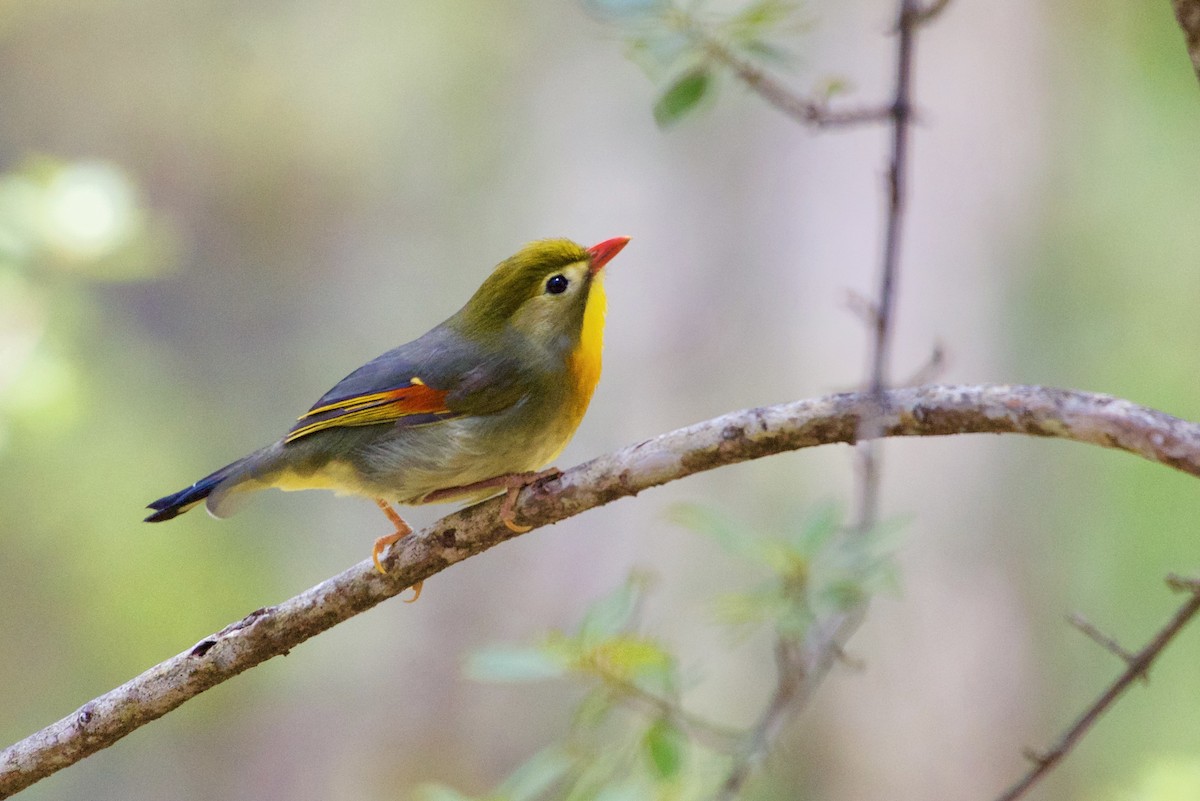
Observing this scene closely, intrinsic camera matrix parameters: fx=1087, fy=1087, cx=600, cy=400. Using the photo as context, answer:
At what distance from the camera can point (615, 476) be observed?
2049 millimetres

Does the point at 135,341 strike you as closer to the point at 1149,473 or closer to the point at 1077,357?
the point at 1077,357

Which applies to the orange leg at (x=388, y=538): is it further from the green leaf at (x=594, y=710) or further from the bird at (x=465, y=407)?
the green leaf at (x=594, y=710)

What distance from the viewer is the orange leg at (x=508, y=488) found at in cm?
228

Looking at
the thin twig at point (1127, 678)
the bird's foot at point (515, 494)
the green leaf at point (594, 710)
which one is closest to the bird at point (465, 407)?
the bird's foot at point (515, 494)

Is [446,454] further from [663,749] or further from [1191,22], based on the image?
[1191,22]

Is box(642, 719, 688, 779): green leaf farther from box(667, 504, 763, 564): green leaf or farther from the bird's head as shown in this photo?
the bird's head

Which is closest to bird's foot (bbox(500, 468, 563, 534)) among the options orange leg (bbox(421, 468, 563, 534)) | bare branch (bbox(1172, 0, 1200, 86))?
orange leg (bbox(421, 468, 563, 534))

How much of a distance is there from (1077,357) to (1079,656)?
151cm

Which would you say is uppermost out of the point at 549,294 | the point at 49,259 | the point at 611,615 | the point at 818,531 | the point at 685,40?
the point at 685,40

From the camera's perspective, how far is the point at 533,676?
2.27 metres

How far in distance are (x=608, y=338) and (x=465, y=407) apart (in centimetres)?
262

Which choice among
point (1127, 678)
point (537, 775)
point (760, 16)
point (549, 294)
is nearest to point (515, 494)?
point (537, 775)

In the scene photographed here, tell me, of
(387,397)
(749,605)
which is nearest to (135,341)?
(387,397)

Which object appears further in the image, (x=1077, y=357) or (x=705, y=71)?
(x=1077, y=357)
